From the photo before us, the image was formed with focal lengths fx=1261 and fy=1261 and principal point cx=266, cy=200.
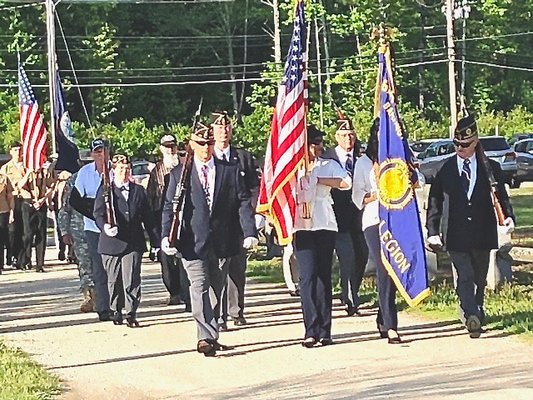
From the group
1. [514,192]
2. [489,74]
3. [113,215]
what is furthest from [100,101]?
[113,215]

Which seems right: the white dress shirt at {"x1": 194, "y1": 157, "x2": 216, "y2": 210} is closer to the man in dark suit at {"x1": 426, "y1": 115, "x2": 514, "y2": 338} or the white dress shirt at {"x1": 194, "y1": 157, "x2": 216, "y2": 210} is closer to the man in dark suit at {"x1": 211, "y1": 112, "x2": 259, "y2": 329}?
the man in dark suit at {"x1": 211, "y1": 112, "x2": 259, "y2": 329}

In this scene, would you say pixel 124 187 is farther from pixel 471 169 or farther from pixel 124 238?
pixel 471 169

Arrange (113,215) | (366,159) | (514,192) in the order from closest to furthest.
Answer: (366,159)
(113,215)
(514,192)

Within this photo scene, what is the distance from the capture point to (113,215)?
12867 mm

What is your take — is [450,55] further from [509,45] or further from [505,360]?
[505,360]

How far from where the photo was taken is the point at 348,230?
508 inches

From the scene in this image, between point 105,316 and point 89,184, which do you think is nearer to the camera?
point 105,316

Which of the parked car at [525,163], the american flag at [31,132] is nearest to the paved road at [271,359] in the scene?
the american flag at [31,132]

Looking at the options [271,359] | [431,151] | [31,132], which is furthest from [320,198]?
[431,151]

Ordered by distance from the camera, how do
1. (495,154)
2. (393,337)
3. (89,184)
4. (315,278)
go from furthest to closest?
(495,154), (89,184), (315,278), (393,337)

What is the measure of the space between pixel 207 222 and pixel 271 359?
1349 mm

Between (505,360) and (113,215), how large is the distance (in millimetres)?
4707

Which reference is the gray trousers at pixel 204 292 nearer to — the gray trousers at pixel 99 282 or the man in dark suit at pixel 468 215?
the man in dark suit at pixel 468 215

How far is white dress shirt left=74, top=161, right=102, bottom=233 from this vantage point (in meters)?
13.3
